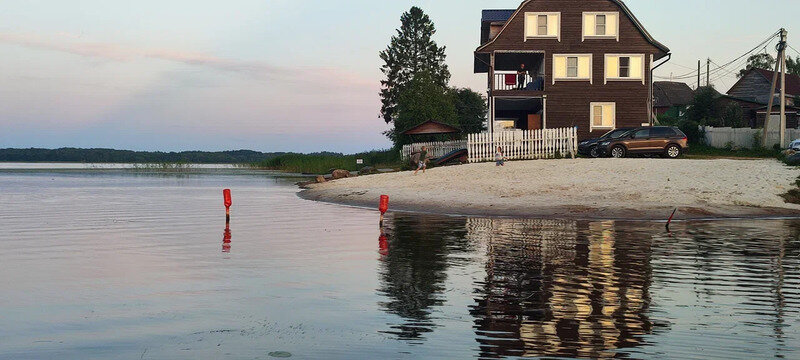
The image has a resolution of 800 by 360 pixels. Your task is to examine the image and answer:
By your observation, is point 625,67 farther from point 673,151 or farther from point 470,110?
point 470,110

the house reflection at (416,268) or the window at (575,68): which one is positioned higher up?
the window at (575,68)

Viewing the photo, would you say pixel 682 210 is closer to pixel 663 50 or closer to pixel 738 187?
pixel 738 187

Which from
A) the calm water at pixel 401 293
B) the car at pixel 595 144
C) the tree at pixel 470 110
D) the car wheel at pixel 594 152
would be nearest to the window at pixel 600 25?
the car at pixel 595 144

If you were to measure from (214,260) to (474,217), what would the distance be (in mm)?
13871

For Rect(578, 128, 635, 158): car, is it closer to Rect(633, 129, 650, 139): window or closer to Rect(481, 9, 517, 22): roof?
Rect(633, 129, 650, 139): window

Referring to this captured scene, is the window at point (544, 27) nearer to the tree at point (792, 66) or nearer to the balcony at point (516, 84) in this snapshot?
the balcony at point (516, 84)

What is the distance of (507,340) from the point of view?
845 cm

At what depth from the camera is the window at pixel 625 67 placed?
174ft

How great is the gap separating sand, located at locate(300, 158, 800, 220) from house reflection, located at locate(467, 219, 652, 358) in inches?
373

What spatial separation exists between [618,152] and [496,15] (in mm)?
19622

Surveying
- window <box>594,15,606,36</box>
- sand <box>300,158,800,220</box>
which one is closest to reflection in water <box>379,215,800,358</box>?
sand <box>300,158,800,220</box>

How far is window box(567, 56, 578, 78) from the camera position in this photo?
53.1 meters

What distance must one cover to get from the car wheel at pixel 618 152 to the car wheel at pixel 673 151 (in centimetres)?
288

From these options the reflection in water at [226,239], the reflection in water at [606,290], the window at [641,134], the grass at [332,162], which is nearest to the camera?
the reflection in water at [606,290]
